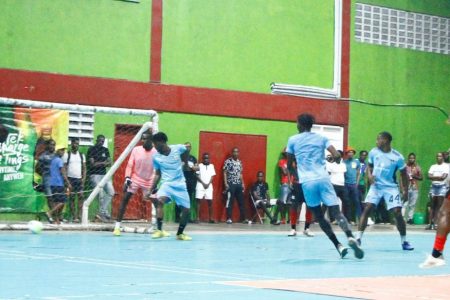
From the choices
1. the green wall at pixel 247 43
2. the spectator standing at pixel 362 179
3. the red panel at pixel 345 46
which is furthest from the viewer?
the red panel at pixel 345 46

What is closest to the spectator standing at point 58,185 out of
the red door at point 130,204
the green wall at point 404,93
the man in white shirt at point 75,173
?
the man in white shirt at point 75,173

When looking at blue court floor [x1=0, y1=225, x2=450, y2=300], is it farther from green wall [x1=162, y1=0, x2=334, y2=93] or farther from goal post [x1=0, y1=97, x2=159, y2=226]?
green wall [x1=162, y1=0, x2=334, y2=93]

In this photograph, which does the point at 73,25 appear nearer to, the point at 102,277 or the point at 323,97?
the point at 323,97

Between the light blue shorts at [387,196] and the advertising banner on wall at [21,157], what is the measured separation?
28.0ft

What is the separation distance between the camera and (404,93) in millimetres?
37750

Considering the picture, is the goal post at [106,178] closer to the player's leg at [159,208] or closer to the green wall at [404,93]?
the player's leg at [159,208]

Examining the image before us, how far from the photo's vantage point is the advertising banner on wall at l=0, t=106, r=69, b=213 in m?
24.2

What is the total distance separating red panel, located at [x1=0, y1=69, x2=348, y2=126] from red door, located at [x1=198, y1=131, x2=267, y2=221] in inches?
27.9

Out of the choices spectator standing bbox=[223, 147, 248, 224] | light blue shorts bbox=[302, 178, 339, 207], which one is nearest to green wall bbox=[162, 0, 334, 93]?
spectator standing bbox=[223, 147, 248, 224]

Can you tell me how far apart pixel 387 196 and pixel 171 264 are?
6041 millimetres

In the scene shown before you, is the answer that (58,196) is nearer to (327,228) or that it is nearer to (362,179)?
(327,228)

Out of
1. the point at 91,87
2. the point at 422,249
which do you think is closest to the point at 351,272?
the point at 422,249

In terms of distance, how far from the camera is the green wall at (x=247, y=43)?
1258 inches

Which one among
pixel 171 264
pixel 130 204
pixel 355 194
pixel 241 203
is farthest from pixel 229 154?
pixel 171 264
